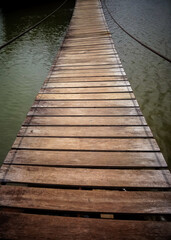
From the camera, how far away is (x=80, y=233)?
3.61 ft

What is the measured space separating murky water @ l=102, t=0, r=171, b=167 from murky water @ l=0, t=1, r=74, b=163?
2639mm

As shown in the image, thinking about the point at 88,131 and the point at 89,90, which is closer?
the point at 88,131

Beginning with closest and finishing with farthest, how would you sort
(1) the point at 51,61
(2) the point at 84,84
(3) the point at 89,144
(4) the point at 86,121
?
(3) the point at 89,144 < (4) the point at 86,121 < (2) the point at 84,84 < (1) the point at 51,61

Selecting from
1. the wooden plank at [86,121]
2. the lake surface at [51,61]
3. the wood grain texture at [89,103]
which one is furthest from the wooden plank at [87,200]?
the lake surface at [51,61]

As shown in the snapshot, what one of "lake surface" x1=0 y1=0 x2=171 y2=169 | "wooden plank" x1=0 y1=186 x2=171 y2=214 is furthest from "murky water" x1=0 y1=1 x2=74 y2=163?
"wooden plank" x1=0 y1=186 x2=171 y2=214

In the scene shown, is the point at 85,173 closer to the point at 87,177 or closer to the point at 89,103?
the point at 87,177

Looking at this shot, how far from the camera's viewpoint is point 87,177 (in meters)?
1.45

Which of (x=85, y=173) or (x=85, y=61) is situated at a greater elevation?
(x=85, y=61)

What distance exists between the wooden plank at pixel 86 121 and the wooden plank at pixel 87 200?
90 centimetres

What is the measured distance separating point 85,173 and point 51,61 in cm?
511

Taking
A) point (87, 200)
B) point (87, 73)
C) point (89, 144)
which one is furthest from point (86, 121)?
point (87, 73)

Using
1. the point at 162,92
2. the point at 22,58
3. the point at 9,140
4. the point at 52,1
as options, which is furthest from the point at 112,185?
the point at 52,1

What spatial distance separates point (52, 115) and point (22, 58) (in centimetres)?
470

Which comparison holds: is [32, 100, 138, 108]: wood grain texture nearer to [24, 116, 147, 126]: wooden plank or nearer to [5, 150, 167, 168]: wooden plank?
[24, 116, 147, 126]: wooden plank
